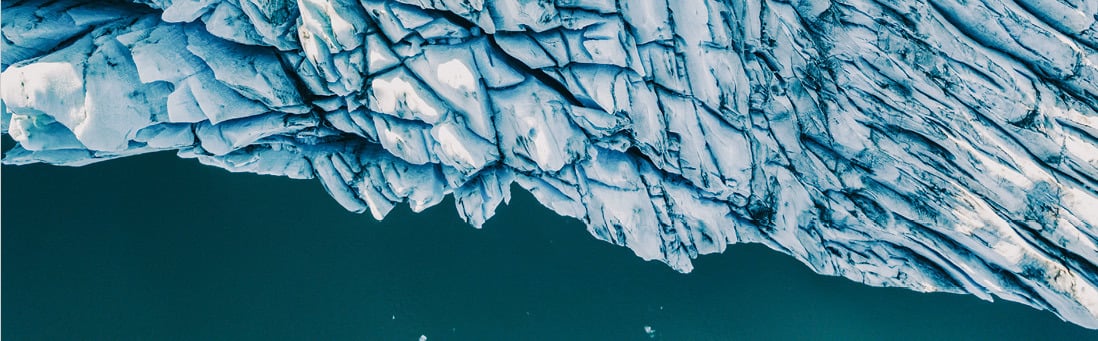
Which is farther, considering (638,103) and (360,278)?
(360,278)

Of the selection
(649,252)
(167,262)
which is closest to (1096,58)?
(649,252)

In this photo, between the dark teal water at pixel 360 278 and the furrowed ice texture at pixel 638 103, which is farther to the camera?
the dark teal water at pixel 360 278

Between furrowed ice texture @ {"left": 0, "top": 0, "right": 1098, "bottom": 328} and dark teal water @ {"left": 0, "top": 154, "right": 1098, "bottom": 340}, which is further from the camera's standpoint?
dark teal water @ {"left": 0, "top": 154, "right": 1098, "bottom": 340}

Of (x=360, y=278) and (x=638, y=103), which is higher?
(x=638, y=103)

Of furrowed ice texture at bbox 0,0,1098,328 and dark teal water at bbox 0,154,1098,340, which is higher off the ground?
furrowed ice texture at bbox 0,0,1098,328
